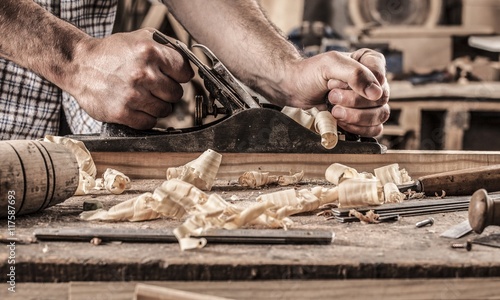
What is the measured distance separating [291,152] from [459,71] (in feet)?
9.20

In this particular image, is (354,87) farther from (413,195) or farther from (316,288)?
(316,288)

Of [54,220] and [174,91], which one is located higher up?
[174,91]

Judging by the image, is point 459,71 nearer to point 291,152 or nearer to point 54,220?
point 291,152

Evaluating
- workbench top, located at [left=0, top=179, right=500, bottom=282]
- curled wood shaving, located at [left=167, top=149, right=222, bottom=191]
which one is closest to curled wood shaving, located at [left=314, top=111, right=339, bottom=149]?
curled wood shaving, located at [left=167, top=149, right=222, bottom=191]

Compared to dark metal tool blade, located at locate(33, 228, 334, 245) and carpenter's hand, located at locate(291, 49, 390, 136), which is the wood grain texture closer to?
dark metal tool blade, located at locate(33, 228, 334, 245)

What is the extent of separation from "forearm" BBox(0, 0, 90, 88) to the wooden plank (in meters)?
0.87

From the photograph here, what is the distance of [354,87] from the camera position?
1.52m

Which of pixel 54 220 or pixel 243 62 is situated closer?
pixel 54 220

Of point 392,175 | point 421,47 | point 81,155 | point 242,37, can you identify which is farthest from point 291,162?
point 421,47

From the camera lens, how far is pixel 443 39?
14.6 ft

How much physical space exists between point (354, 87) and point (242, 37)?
1.84 ft

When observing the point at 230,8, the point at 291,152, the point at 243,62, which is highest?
the point at 230,8

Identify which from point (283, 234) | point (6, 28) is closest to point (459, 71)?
point (6, 28)

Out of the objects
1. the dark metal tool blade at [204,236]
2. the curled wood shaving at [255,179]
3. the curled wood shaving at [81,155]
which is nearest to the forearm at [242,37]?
the curled wood shaving at [255,179]
